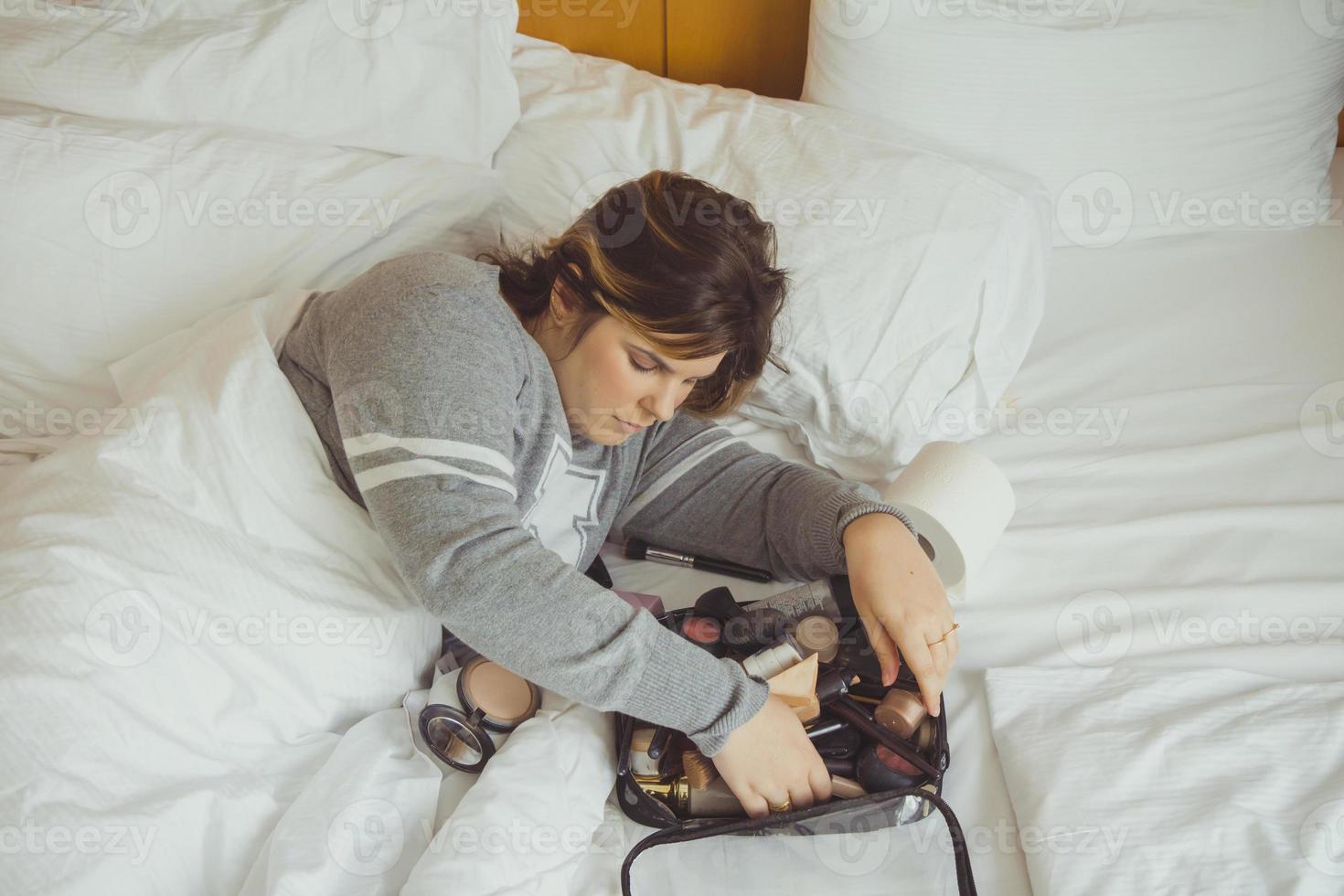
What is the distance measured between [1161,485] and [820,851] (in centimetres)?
64

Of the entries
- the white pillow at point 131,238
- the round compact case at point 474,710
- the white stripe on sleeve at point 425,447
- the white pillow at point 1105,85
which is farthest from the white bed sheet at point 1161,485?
the white pillow at point 131,238

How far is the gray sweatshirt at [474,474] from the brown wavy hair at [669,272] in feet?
0.23

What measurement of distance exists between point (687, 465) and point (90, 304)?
70cm

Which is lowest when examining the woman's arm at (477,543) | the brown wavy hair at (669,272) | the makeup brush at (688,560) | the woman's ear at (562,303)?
the makeup brush at (688,560)

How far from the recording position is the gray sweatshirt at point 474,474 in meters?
0.81

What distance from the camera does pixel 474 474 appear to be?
83 centimetres

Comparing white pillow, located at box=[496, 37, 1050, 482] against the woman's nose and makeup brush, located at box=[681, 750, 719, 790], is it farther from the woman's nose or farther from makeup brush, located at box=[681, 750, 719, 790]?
→ makeup brush, located at box=[681, 750, 719, 790]

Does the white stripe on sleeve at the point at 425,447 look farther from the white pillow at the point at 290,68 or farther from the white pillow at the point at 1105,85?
the white pillow at the point at 1105,85

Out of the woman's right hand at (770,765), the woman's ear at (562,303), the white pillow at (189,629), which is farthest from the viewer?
the woman's ear at (562,303)

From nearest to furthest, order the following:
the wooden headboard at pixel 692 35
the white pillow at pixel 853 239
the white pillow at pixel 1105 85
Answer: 1. the white pillow at pixel 853 239
2. the white pillow at pixel 1105 85
3. the wooden headboard at pixel 692 35

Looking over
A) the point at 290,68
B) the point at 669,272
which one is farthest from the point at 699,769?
the point at 290,68

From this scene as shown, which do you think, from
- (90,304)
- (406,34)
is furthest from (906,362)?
(90,304)

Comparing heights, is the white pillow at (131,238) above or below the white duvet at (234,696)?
above

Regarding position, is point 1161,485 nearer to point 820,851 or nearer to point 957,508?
point 957,508
